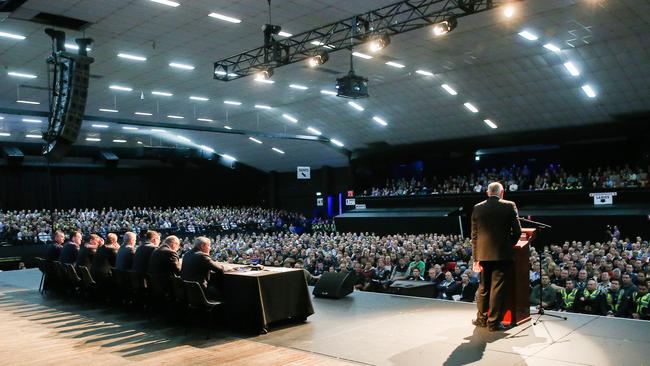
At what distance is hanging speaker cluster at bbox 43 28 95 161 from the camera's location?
10953 millimetres

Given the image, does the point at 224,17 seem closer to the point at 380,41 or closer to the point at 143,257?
the point at 380,41

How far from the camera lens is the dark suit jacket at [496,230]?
5.25 metres

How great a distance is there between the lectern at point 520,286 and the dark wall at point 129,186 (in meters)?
24.6

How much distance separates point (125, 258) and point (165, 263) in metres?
1.28

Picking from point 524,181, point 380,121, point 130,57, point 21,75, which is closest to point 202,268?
point 130,57

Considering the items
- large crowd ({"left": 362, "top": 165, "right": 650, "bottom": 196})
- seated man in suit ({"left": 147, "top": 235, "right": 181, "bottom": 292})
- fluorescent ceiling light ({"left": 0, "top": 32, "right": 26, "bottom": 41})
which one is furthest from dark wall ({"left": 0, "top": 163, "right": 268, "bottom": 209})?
seated man in suit ({"left": 147, "top": 235, "right": 181, "bottom": 292})

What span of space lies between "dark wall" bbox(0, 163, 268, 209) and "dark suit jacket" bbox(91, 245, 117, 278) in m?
19.5

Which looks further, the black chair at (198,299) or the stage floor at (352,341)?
the black chair at (198,299)

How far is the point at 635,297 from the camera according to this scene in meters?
7.70

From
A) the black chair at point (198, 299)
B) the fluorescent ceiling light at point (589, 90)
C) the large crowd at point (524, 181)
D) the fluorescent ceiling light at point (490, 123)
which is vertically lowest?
the black chair at point (198, 299)

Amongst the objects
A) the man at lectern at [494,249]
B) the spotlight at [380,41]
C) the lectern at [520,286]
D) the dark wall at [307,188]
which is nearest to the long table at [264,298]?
the man at lectern at [494,249]

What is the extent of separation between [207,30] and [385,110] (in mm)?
10814

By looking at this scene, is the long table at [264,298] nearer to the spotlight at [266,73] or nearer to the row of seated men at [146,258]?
the row of seated men at [146,258]

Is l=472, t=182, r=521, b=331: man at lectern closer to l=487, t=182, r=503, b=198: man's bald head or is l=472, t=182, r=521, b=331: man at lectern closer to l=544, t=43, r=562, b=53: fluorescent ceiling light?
l=487, t=182, r=503, b=198: man's bald head
